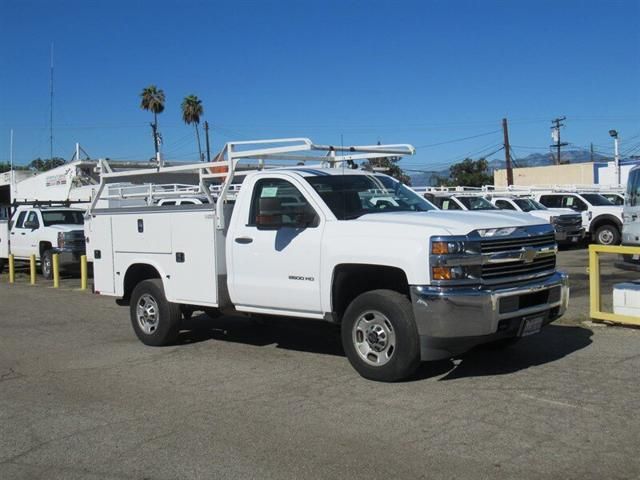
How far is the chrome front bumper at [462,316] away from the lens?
5812 mm

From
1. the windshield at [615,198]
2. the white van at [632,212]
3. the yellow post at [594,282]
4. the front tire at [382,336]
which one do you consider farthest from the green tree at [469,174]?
the front tire at [382,336]

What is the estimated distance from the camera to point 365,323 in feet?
21.1

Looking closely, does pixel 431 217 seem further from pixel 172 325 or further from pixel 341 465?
pixel 172 325

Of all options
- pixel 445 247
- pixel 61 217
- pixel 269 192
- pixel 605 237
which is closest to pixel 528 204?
pixel 605 237

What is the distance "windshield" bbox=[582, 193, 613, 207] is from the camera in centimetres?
2288

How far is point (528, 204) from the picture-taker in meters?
23.5

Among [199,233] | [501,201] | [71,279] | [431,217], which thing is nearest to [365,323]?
[431,217]

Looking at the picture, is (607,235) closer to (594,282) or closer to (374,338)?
(594,282)

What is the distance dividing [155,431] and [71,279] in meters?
13.6

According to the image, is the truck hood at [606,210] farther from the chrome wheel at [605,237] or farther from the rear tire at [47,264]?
the rear tire at [47,264]

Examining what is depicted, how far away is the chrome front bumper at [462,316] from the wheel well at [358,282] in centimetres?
54

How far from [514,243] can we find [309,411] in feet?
7.69

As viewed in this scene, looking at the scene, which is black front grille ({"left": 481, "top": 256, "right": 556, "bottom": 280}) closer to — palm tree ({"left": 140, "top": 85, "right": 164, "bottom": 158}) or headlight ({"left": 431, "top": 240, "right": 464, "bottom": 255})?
headlight ({"left": 431, "top": 240, "right": 464, "bottom": 255})

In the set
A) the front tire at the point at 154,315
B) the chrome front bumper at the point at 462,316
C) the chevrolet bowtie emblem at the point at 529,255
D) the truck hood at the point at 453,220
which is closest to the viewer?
the chrome front bumper at the point at 462,316
